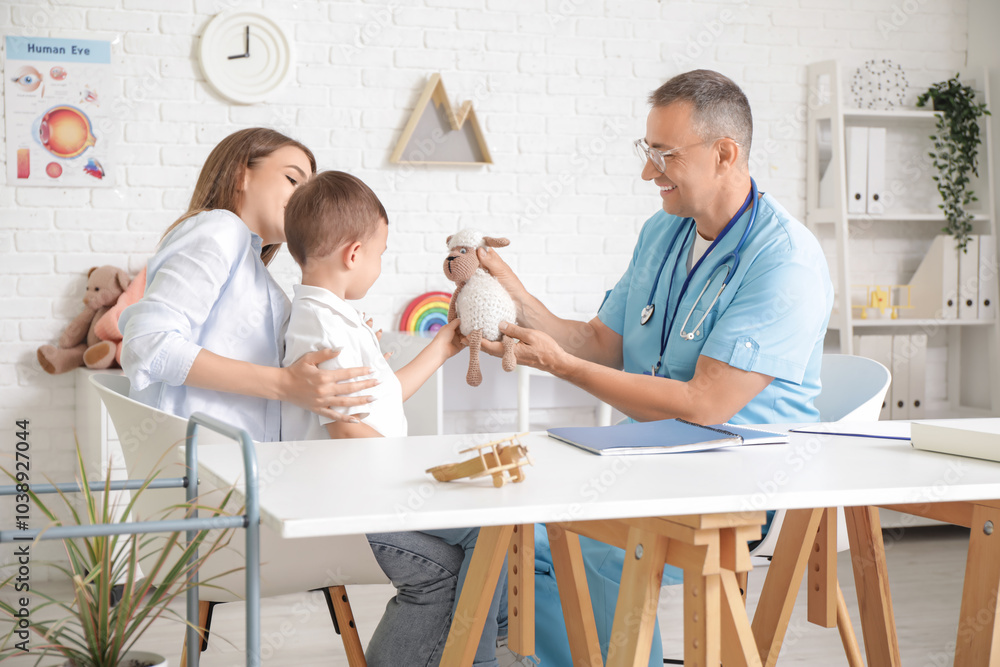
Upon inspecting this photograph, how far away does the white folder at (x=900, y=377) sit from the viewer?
3611 mm

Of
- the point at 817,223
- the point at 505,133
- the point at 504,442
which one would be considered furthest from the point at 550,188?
the point at 504,442

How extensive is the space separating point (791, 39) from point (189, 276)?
299cm

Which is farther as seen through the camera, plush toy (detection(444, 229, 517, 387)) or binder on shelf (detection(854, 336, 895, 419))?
binder on shelf (detection(854, 336, 895, 419))

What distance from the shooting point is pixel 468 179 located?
11.4 ft

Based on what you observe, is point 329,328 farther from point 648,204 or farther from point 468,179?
point 648,204

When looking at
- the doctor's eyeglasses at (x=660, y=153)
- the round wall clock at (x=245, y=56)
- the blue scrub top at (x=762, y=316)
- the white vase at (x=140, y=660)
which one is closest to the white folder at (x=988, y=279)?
the blue scrub top at (x=762, y=316)

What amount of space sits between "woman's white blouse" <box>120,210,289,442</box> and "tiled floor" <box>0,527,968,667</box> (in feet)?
2.39

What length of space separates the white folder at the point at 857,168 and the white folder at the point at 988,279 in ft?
1.80

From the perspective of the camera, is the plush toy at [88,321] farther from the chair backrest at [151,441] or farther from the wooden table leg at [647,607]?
the wooden table leg at [647,607]

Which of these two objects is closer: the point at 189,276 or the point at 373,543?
the point at 373,543

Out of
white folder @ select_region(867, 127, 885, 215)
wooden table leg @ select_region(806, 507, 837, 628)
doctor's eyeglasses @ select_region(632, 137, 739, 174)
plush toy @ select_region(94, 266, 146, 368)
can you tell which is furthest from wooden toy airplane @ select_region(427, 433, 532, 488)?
white folder @ select_region(867, 127, 885, 215)

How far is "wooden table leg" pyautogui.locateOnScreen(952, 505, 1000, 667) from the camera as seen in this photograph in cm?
133

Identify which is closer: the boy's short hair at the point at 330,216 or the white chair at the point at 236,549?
the white chair at the point at 236,549

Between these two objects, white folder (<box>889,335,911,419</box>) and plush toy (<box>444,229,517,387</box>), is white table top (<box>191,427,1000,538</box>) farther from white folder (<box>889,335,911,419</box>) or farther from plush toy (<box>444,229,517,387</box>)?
white folder (<box>889,335,911,419</box>)
